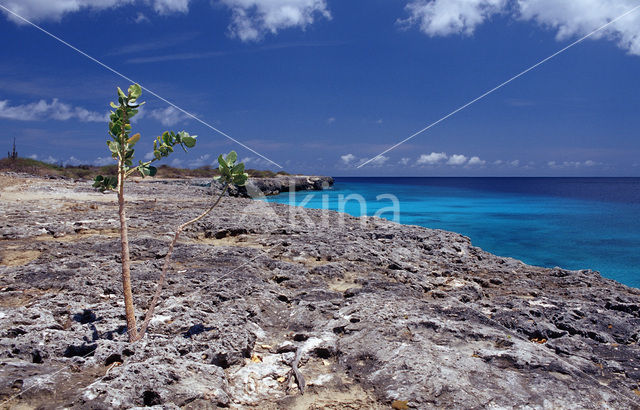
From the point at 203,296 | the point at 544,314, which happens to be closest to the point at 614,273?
the point at 544,314

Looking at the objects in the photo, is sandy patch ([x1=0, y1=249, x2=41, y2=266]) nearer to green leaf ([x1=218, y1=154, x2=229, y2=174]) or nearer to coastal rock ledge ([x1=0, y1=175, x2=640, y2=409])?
coastal rock ledge ([x1=0, y1=175, x2=640, y2=409])

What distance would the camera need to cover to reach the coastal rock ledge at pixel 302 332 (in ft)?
9.34

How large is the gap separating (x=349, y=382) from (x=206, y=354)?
127cm

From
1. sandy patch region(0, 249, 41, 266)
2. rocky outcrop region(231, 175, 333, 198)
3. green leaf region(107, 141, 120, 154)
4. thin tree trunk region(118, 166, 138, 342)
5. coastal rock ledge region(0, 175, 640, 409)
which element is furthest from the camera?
rocky outcrop region(231, 175, 333, 198)

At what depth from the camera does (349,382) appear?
10.4 feet

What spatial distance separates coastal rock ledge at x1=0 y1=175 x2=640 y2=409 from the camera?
2848 mm

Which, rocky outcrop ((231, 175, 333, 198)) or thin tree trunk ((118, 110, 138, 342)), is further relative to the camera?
rocky outcrop ((231, 175, 333, 198))

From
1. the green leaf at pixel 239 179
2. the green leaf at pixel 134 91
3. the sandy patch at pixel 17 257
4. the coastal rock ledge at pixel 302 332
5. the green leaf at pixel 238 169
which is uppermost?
the green leaf at pixel 134 91

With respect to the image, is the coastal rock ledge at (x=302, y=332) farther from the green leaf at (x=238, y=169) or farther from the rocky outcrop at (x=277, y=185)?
the rocky outcrop at (x=277, y=185)

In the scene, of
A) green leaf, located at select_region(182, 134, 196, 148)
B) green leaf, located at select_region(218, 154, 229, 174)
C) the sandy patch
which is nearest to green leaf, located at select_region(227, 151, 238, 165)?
green leaf, located at select_region(218, 154, 229, 174)

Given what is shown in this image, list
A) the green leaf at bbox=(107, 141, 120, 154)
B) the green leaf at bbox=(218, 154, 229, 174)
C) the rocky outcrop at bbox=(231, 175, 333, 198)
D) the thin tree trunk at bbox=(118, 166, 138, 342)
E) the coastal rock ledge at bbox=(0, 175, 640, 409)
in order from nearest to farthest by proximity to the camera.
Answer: the coastal rock ledge at bbox=(0, 175, 640, 409) → the thin tree trunk at bbox=(118, 166, 138, 342) → the green leaf at bbox=(107, 141, 120, 154) → the green leaf at bbox=(218, 154, 229, 174) → the rocky outcrop at bbox=(231, 175, 333, 198)

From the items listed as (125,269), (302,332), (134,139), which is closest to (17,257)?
(125,269)

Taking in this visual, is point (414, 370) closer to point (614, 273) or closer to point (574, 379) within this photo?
point (574, 379)

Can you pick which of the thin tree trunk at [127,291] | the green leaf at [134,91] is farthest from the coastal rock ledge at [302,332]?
the green leaf at [134,91]
